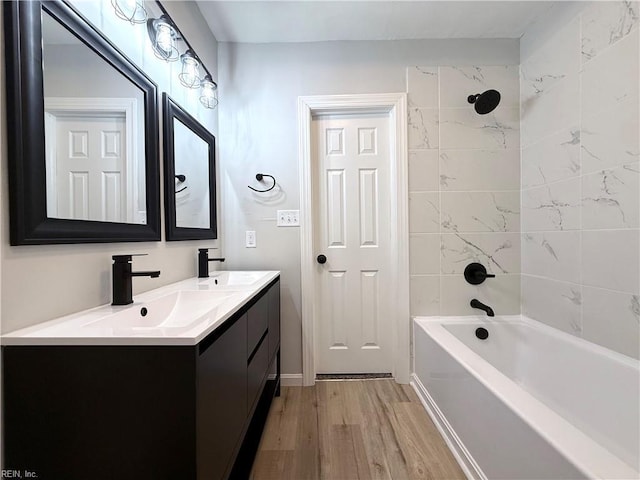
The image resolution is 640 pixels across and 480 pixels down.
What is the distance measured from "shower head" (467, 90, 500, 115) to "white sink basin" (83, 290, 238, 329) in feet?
6.38

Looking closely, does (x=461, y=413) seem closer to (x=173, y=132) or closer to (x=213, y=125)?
(x=173, y=132)

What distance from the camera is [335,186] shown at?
2.06 metres

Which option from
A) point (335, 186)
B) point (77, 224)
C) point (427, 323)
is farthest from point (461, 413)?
point (77, 224)

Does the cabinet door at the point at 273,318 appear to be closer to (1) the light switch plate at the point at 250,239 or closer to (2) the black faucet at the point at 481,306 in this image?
(1) the light switch plate at the point at 250,239

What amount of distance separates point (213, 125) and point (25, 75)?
1.28 metres

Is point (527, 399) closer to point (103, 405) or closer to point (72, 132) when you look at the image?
point (103, 405)

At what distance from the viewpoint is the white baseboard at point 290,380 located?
6.56 feet

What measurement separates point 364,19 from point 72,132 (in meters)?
1.77

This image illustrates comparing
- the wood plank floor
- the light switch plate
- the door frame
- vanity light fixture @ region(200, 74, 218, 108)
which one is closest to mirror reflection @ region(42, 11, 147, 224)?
vanity light fixture @ region(200, 74, 218, 108)

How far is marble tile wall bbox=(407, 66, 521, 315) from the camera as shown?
1.95 meters

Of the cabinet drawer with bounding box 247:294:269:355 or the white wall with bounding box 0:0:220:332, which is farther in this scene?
the cabinet drawer with bounding box 247:294:269:355

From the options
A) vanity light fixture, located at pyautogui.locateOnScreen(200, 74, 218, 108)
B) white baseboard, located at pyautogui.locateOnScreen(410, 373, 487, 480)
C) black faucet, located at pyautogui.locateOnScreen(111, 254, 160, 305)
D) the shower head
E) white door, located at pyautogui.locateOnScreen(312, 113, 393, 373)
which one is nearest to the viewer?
black faucet, located at pyautogui.locateOnScreen(111, 254, 160, 305)

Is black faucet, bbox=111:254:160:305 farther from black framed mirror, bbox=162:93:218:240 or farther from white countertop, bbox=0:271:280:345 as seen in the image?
black framed mirror, bbox=162:93:218:240

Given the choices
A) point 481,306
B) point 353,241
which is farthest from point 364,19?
point 481,306
